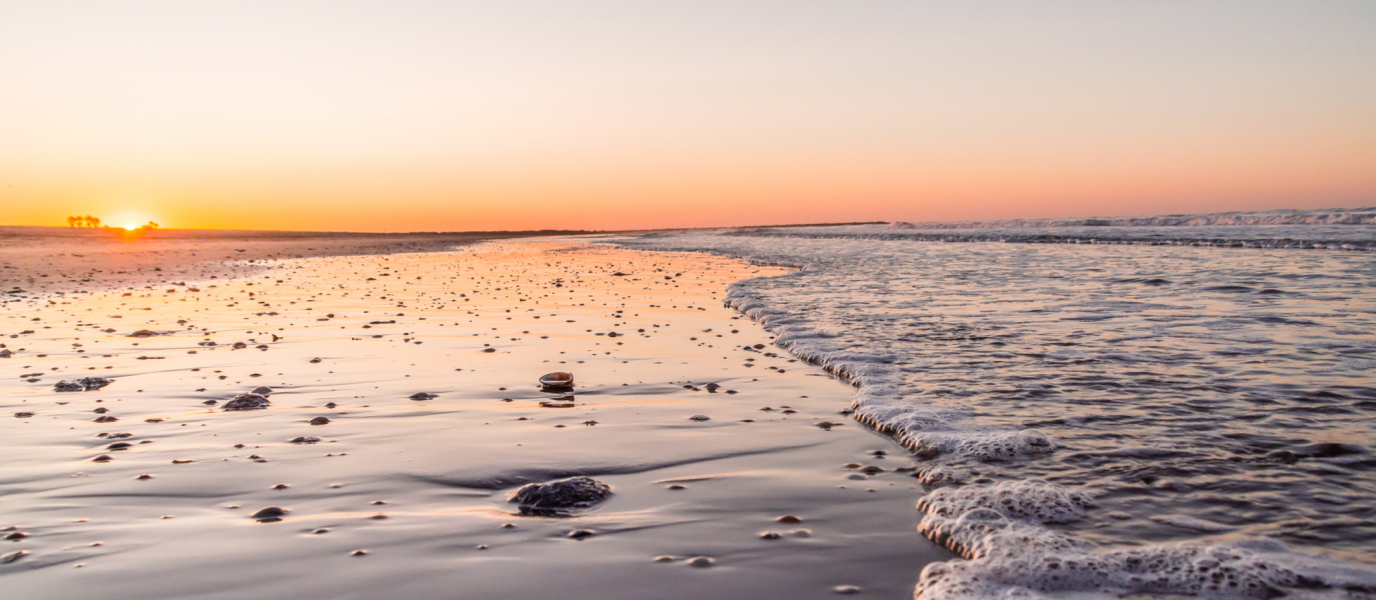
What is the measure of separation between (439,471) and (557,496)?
3.10 feet

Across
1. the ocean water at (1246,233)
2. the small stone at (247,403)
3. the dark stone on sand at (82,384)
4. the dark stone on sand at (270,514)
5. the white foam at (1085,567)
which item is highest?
the ocean water at (1246,233)

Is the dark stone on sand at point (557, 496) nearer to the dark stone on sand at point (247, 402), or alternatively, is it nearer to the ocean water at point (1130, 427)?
the ocean water at point (1130, 427)

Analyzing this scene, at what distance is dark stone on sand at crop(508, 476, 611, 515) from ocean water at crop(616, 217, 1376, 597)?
1.72 metres

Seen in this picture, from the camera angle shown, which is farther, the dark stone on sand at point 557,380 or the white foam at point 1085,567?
the dark stone on sand at point 557,380

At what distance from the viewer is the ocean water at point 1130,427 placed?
315 centimetres

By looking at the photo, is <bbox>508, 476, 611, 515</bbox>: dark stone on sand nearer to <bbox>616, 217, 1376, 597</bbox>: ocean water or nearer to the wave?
<bbox>616, 217, 1376, 597</bbox>: ocean water

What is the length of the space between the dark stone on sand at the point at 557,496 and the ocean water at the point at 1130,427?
172 cm

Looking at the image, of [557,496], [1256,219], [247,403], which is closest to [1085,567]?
[557,496]

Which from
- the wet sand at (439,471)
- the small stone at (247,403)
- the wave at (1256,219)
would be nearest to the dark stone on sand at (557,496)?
the wet sand at (439,471)

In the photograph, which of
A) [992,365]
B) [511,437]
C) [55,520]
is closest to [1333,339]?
[992,365]

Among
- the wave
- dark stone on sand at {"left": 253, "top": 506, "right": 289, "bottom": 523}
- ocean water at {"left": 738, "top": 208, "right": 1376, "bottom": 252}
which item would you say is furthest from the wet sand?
the wave

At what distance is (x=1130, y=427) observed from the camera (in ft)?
16.0

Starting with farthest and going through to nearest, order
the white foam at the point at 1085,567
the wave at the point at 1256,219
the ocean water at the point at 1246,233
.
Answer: the wave at the point at 1256,219, the ocean water at the point at 1246,233, the white foam at the point at 1085,567

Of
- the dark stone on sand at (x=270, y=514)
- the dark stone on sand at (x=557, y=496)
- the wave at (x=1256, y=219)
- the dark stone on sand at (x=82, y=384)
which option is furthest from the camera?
the wave at (x=1256, y=219)
